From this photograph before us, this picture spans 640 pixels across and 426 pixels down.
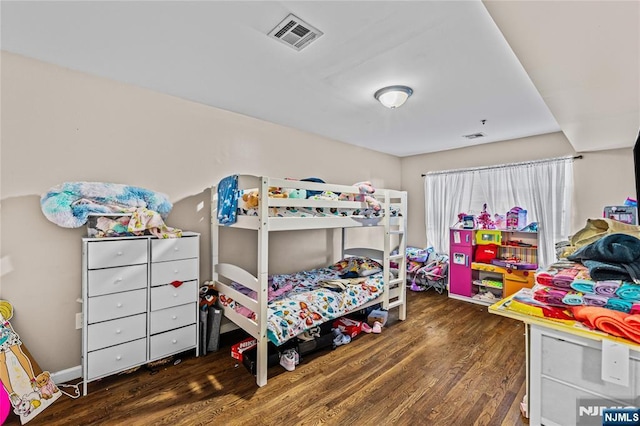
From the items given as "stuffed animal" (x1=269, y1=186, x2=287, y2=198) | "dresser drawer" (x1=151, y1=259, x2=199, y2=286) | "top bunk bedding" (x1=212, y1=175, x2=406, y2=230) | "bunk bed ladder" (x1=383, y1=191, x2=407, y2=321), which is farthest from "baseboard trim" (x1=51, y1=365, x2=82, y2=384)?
"bunk bed ladder" (x1=383, y1=191, x2=407, y2=321)

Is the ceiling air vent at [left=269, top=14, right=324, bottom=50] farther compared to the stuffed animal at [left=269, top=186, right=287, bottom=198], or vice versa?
the stuffed animal at [left=269, top=186, right=287, bottom=198]

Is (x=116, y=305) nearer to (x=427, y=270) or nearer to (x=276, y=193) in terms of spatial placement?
(x=276, y=193)

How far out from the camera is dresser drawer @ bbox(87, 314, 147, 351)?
205 cm

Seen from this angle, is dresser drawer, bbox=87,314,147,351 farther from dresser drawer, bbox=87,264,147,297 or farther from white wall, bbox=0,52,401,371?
white wall, bbox=0,52,401,371

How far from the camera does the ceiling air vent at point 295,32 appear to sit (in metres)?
1.61

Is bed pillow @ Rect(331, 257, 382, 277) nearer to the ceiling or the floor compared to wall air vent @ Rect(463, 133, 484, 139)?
nearer to the floor

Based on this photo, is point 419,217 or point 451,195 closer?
point 451,195

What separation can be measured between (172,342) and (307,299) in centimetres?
120

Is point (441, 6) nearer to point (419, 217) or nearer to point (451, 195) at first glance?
point (451, 195)

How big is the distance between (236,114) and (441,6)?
89.7 inches

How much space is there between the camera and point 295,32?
67.1 inches

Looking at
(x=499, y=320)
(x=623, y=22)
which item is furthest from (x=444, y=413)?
(x=623, y=22)

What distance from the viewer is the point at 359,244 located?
4641 millimetres

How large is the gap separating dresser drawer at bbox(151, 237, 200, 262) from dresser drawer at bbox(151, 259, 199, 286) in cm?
4
